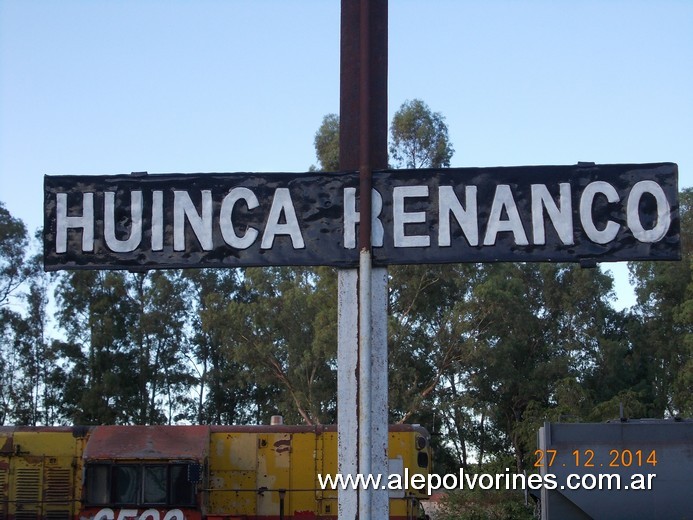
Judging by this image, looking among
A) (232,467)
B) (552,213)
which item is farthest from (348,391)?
(232,467)

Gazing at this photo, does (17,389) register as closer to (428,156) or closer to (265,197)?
(428,156)

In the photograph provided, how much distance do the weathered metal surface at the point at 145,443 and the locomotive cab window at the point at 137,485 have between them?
237 millimetres

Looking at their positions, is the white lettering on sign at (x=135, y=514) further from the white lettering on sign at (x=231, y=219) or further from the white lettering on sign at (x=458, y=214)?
the white lettering on sign at (x=458, y=214)

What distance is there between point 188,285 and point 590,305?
24268mm

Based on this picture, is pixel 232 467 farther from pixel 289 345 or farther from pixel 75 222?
pixel 289 345

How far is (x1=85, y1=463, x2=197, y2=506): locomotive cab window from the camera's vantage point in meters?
18.3

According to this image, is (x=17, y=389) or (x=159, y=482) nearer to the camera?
(x=159, y=482)

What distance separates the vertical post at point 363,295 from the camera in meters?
6.95

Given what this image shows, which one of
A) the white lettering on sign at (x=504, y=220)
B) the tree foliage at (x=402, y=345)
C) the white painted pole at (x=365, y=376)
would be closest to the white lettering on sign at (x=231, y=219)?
the white painted pole at (x=365, y=376)

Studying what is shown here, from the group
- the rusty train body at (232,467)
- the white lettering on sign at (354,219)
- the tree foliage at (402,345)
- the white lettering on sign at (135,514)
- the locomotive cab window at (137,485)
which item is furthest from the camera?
the tree foliage at (402,345)

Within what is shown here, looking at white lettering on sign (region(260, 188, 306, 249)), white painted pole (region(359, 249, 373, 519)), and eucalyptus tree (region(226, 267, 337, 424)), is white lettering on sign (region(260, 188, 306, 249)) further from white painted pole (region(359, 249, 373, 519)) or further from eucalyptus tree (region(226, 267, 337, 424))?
eucalyptus tree (region(226, 267, 337, 424))

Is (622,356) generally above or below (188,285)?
below

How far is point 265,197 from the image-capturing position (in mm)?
7566

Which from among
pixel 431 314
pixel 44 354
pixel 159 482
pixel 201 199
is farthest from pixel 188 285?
pixel 201 199
